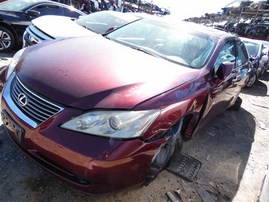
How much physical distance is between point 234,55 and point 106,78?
99.5 inches

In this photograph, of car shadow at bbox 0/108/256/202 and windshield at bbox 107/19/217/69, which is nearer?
car shadow at bbox 0/108/256/202

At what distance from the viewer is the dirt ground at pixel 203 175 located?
7.55 ft

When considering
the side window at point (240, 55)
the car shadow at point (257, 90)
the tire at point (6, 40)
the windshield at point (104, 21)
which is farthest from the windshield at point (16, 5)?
the car shadow at point (257, 90)

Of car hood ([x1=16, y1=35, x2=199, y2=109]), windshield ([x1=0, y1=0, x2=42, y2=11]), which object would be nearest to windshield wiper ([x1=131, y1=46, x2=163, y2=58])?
car hood ([x1=16, y1=35, x2=199, y2=109])

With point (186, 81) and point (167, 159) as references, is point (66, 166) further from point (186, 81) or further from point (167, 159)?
point (186, 81)

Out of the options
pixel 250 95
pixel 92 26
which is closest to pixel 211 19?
pixel 250 95

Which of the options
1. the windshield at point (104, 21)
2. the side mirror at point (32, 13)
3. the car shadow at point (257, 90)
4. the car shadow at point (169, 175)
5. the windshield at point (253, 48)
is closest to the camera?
the car shadow at point (169, 175)

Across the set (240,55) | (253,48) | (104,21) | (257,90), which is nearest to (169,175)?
(240,55)

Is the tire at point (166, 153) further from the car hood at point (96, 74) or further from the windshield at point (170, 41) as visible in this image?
the windshield at point (170, 41)

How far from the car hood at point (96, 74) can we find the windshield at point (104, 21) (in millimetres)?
2755

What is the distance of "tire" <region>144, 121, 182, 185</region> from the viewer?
2152 millimetres

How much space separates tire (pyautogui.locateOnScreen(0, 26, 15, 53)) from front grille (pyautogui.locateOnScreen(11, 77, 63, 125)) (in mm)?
4751

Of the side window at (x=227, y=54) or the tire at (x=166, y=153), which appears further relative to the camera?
the side window at (x=227, y=54)

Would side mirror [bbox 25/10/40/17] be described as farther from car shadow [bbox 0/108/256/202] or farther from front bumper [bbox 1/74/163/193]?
front bumper [bbox 1/74/163/193]
